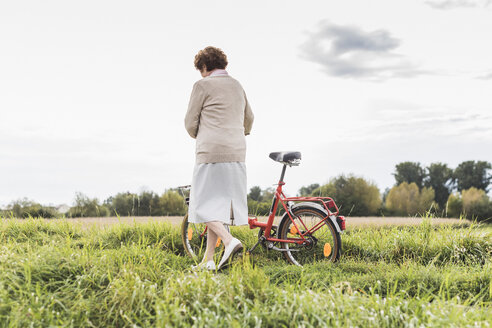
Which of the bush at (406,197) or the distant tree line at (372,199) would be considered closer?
the distant tree line at (372,199)

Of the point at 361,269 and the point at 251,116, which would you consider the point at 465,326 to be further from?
the point at 251,116

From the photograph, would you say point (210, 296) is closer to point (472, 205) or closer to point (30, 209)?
point (30, 209)

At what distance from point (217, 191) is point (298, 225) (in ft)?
4.59

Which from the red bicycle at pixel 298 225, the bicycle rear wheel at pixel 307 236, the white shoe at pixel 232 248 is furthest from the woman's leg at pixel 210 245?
the bicycle rear wheel at pixel 307 236

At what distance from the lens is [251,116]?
5.34 metres

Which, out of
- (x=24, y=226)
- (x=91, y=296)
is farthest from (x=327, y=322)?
(x=24, y=226)

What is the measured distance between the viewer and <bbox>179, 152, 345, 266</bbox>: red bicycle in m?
5.34

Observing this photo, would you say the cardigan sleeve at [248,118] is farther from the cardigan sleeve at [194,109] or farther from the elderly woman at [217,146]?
the cardigan sleeve at [194,109]

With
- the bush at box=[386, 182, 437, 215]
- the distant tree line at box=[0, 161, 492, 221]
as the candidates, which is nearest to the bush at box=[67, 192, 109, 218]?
the distant tree line at box=[0, 161, 492, 221]

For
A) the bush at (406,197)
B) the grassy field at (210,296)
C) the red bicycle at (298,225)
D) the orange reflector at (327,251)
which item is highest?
the bush at (406,197)

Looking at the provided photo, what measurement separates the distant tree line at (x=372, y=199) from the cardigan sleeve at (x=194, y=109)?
169 cm

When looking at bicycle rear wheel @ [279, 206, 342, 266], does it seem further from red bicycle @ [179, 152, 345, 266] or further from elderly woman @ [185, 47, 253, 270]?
elderly woman @ [185, 47, 253, 270]

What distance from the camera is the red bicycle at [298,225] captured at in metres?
5.34

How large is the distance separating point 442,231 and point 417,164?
30146 mm
